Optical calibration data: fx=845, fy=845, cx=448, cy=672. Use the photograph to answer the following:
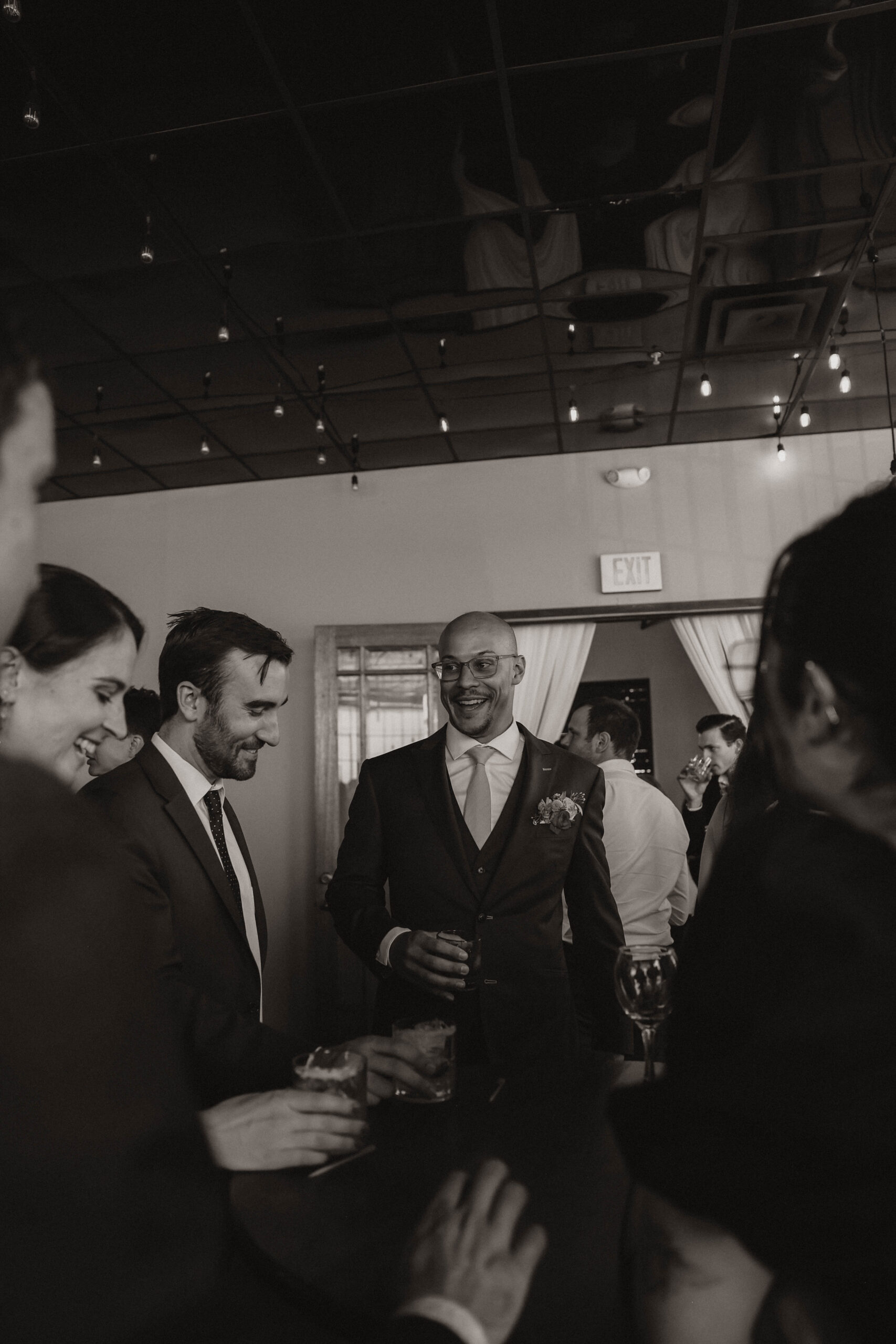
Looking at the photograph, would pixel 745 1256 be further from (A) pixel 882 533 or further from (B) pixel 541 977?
(B) pixel 541 977

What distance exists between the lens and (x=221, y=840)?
198cm

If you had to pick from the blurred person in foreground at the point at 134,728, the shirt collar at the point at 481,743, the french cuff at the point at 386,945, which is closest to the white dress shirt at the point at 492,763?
Answer: the shirt collar at the point at 481,743

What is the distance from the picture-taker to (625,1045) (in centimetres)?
212

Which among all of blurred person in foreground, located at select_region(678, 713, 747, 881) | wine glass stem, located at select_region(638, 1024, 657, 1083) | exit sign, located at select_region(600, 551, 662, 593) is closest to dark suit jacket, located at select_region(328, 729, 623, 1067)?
wine glass stem, located at select_region(638, 1024, 657, 1083)

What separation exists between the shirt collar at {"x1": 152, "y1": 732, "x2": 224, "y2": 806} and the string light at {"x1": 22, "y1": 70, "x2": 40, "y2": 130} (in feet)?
5.74

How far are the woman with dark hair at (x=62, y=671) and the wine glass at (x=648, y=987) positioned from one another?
0.92 meters

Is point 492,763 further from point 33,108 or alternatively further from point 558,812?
point 33,108

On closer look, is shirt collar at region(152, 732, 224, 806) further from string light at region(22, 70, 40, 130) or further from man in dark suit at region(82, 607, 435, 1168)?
string light at region(22, 70, 40, 130)

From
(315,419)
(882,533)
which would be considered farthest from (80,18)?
(882,533)

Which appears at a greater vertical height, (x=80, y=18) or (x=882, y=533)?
(x=80, y=18)

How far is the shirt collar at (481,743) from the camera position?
2.63 metres

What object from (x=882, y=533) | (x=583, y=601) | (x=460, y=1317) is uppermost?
(x=583, y=601)

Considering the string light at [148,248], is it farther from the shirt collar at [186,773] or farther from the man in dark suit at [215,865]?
the shirt collar at [186,773]

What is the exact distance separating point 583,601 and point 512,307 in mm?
1829
